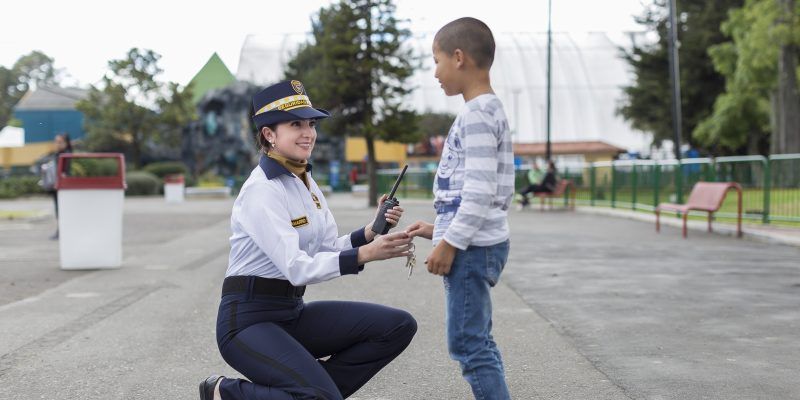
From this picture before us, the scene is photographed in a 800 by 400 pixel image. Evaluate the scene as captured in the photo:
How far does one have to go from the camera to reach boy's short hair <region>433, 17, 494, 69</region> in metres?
3.61

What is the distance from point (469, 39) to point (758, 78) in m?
38.8

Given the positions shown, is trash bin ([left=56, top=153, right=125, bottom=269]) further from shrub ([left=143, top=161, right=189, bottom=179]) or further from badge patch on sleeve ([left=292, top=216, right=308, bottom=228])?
shrub ([left=143, top=161, right=189, bottom=179])

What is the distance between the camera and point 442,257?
11.6 ft

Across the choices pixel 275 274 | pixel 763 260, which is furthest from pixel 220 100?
pixel 275 274

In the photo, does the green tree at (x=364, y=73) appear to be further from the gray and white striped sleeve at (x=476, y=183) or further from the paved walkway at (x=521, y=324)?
the gray and white striped sleeve at (x=476, y=183)

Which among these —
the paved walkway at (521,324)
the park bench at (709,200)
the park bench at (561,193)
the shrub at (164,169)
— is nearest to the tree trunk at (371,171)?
the park bench at (561,193)

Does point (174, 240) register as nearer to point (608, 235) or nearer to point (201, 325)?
point (608, 235)

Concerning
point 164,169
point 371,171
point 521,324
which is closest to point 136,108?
point 164,169

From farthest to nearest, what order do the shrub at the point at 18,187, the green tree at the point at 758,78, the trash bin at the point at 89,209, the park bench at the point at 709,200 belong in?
1. the shrub at the point at 18,187
2. the green tree at the point at 758,78
3. the park bench at the point at 709,200
4. the trash bin at the point at 89,209

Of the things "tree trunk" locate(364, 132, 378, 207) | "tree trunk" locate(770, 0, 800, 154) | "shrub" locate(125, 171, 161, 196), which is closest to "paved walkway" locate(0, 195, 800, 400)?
"tree trunk" locate(364, 132, 378, 207)

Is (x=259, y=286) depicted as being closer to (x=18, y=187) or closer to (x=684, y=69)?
(x=18, y=187)

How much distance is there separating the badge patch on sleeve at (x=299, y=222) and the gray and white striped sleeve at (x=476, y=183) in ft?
1.92

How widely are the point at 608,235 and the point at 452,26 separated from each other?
Answer: 13.8 metres

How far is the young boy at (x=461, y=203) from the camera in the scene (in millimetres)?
3574
